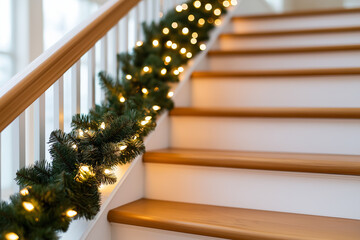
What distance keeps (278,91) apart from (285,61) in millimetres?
375

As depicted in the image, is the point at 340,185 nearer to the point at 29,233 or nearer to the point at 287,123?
the point at 287,123

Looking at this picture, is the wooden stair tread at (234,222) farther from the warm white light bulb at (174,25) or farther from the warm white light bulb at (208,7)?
the warm white light bulb at (208,7)

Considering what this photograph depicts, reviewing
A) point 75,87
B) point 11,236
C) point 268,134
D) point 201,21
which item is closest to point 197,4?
point 201,21

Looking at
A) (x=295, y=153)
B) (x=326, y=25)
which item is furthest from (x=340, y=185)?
(x=326, y=25)

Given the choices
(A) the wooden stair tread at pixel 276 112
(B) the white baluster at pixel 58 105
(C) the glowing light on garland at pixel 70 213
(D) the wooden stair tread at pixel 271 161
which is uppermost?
(B) the white baluster at pixel 58 105

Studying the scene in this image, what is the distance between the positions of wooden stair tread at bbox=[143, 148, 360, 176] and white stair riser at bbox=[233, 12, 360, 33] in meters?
1.34

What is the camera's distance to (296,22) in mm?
2375

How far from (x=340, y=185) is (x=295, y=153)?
0.27m

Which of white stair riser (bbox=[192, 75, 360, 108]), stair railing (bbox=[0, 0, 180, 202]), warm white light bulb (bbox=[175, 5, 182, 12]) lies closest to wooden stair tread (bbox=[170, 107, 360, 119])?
white stair riser (bbox=[192, 75, 360, 108])

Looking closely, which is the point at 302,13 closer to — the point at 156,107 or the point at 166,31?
Answer: the point at 166,31

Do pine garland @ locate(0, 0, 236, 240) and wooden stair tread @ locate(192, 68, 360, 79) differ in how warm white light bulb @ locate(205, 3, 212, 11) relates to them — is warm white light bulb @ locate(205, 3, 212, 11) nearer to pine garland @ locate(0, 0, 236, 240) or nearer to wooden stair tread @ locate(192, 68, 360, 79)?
pine garland @ locate(0, 0, 236, 240)

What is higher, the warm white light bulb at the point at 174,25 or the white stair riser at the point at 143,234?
the warm white light bulb at the point at 174,25

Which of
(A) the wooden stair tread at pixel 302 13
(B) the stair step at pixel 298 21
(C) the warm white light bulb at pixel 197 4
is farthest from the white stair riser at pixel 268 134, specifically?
(A) the wooden stair tread at pixel 302 13

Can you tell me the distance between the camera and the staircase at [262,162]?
105cm
